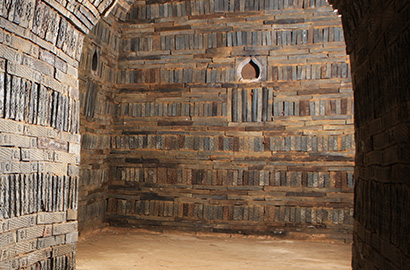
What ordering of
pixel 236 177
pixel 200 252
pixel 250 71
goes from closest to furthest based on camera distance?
pixel 200 252, pixel 236 177, pixel 250 71

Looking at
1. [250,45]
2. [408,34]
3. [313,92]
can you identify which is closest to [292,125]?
[313,92]

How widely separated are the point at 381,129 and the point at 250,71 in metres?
5.88

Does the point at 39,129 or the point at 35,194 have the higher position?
the point at 39,129

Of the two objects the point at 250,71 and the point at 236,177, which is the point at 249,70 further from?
the point at 236,177

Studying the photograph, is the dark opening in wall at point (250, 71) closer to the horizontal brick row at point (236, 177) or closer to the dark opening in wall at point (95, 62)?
the horizontal brick row at point (236, 177)

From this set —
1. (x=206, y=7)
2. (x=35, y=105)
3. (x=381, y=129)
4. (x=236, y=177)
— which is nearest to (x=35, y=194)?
(x=35, y=105)

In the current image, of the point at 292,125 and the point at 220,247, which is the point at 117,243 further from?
the point at 292,125

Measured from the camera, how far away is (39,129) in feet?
11.9

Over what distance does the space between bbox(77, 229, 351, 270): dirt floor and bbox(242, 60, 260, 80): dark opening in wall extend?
326 cm

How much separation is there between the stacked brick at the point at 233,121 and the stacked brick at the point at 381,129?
4.60 meters

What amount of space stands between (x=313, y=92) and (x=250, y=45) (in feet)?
5.24

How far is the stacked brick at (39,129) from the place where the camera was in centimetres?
323

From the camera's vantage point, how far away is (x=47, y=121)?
12.2 feet

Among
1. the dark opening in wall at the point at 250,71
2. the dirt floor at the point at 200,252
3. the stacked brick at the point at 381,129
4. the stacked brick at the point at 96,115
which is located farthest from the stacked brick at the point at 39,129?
the dark opening in wall at the point at 250,71
